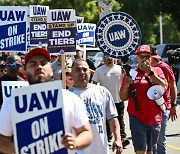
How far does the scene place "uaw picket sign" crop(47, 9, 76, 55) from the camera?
10219 millimetres

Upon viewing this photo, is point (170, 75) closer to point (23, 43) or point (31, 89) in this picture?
point (23, 43)

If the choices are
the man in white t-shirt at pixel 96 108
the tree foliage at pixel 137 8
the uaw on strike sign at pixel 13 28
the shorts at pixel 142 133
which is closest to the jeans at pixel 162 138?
the shorts at pixel 142 133

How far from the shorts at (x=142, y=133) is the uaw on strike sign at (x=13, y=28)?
105 inches

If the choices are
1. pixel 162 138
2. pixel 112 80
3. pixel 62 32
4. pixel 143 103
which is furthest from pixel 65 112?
pixel 112 80

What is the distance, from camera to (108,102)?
256 inches

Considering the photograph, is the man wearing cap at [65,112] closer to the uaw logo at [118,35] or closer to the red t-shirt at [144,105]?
the red t-shirt at [144,105]

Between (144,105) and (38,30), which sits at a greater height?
(38,30)

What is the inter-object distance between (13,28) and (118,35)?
2.02m

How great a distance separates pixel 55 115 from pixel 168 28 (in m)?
64.2

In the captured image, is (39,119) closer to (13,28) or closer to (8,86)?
(8,86)

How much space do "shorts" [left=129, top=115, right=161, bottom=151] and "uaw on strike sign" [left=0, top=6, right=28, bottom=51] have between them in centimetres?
266

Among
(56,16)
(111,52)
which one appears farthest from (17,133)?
(56,16)

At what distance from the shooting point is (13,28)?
33.2 ft

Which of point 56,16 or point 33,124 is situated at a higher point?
point 56,16
